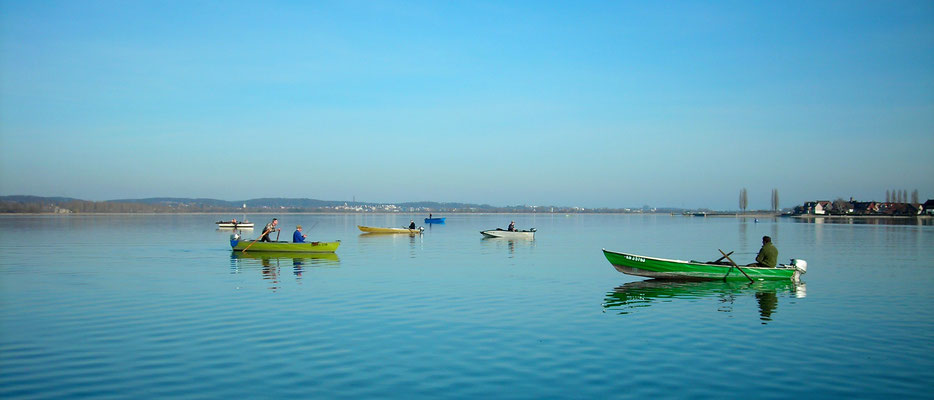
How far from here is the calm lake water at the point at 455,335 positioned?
40.2 ft

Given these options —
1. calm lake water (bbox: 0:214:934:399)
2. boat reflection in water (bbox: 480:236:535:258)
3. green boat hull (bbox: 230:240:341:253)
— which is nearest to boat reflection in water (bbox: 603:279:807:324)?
calm lake water (bbox: 0:214:934:399)

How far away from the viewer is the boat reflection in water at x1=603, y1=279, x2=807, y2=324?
22031 millimetres

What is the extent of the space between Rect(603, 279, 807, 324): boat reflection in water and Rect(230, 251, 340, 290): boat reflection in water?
13206 millimetres

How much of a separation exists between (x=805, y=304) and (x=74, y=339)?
2143 cm

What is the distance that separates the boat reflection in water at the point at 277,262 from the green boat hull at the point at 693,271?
1412 cm

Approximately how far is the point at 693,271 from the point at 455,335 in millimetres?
14740

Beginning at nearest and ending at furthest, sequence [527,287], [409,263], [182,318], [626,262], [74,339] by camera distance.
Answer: [74,339] → [182,318] → [527,287] → [626,262] → [409,263]

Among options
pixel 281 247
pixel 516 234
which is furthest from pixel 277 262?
pixel 516 234

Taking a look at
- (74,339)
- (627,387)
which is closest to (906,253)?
(627,387)

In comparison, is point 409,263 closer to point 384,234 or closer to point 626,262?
point 626,262

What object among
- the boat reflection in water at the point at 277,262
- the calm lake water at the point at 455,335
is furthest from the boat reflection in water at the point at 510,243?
the calm lake water at the point at 455,335

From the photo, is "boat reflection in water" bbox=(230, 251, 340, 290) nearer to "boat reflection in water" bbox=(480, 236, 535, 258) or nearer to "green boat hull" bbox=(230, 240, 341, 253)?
"green boat hull" bbox=(230, 240, 341, 253)

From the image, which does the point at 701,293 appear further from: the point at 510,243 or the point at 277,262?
the point at 510,243

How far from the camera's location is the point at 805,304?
22.7 m
